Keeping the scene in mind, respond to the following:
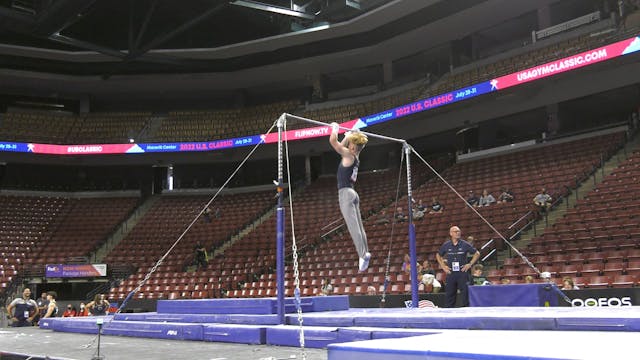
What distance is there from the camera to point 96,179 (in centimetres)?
3019

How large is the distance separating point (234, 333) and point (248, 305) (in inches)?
34.2

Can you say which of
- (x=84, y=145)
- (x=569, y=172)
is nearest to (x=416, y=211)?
(x=569, y=172)

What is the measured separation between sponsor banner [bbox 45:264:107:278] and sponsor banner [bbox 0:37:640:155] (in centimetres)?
676

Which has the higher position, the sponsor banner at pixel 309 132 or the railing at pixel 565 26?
the railing at pixel 565 26

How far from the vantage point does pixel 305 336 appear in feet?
24.2

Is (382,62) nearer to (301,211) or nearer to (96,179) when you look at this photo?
(301,211)

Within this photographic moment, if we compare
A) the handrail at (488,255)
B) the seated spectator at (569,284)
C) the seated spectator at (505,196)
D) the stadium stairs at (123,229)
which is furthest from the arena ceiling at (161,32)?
the seated spectator at (569,284)

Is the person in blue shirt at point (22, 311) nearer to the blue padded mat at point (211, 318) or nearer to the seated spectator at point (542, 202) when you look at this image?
the blue padded mat at point (211, 318)

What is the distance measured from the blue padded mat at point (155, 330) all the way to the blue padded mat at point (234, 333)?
21 cm

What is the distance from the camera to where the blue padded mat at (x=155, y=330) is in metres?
9.05

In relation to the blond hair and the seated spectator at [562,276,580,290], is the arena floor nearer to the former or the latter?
the blond hair

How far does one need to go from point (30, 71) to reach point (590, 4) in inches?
1030

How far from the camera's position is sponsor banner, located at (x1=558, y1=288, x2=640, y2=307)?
1015cm

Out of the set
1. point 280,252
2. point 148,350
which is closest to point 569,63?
point 280,252
